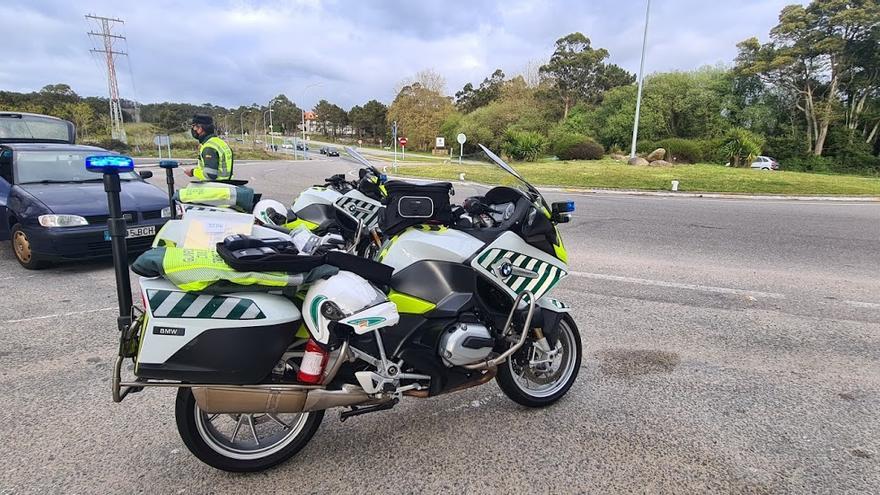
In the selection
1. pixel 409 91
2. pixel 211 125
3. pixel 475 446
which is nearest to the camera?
pixel 475 446

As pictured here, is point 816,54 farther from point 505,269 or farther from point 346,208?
point 505,269

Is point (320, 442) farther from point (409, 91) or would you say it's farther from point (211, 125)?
point (409, 91)

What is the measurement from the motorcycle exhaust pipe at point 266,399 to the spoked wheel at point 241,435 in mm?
167

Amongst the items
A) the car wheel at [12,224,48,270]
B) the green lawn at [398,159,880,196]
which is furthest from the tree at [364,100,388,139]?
the car wheel at [12,224,48,270]

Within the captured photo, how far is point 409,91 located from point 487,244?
239 ft

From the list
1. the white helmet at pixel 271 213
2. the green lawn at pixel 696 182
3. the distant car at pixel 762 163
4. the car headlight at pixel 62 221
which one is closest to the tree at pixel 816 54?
the distant car at pixel 762 163

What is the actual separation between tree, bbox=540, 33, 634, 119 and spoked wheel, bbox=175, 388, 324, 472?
168 ft

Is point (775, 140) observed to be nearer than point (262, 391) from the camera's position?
No

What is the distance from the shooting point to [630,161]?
96.5ft

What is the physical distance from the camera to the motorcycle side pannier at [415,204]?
2684mm

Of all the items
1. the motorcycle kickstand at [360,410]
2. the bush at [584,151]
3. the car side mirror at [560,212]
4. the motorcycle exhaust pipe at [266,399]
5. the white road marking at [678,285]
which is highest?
the bush at [584,151]

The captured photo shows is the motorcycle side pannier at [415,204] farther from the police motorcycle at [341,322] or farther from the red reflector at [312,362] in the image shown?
the red reflector at [312,362]

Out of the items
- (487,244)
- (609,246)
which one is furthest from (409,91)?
(487,244)

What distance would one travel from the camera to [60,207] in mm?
5902
